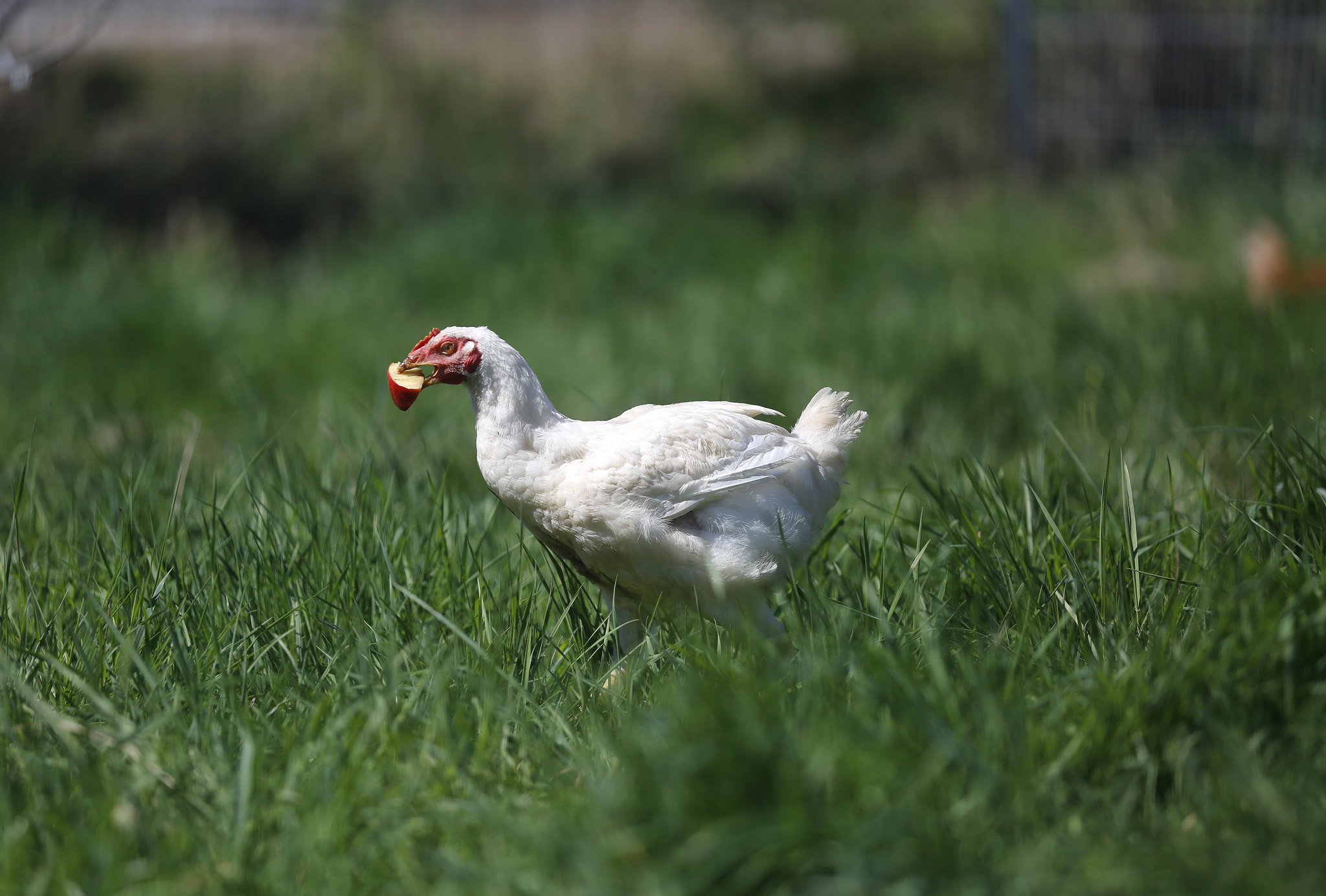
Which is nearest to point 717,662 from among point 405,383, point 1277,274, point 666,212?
point 405,383

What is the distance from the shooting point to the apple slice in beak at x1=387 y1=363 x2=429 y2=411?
2.32m

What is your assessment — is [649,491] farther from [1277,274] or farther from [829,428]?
[1277,274]

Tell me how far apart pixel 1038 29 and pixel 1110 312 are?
4.72 meters

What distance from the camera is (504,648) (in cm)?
228

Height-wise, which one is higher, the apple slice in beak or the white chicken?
the apple slice in beak

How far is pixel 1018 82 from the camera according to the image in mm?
8883

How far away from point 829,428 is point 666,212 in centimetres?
513

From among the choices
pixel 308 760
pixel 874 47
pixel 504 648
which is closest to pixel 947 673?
pixel 504 648

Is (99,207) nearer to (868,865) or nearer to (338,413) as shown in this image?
(338,413)

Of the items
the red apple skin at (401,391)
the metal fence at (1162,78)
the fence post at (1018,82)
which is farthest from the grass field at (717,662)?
the fence post at (1018,82)

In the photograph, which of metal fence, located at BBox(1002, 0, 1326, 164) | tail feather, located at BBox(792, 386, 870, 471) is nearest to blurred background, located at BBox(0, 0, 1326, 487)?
metal fence, located at BBox(1002, 0, 1326, 164)

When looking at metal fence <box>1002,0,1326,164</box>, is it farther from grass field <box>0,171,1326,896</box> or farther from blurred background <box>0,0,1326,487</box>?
grass field <box>0,171,1326,896</box>

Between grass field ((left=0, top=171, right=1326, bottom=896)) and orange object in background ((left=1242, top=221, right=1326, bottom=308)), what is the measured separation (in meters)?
0.31

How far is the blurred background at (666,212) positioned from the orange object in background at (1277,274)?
3cm
